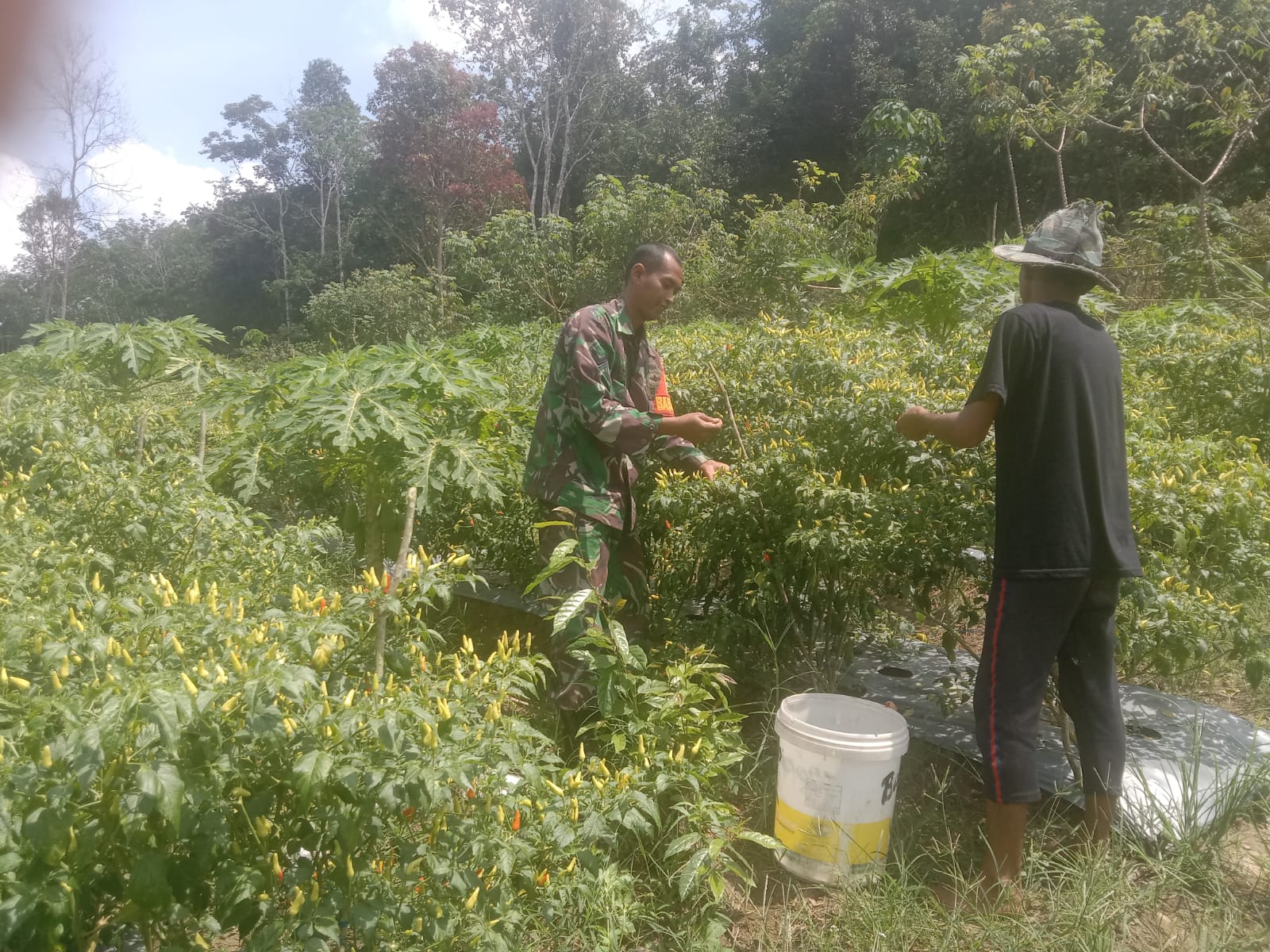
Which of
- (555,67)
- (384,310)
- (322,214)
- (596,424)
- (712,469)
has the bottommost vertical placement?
(712,469)

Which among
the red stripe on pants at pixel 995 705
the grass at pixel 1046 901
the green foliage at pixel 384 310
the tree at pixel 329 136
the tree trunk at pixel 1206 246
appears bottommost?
the grass at pixel 1046 901

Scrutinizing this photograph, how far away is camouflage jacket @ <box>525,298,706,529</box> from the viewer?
310 centimetres

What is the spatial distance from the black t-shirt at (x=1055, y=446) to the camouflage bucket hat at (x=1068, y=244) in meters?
0.18

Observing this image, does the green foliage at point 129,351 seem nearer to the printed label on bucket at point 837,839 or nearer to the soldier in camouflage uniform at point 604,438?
the soldier in camouflage uniform at point 604,438

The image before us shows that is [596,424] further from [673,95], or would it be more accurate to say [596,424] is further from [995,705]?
[673,95]

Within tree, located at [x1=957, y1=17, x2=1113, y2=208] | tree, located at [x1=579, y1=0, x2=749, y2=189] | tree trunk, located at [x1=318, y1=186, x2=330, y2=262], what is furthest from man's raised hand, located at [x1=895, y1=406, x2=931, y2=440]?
tree trunk, located at [x1=318, y1=186, x2=330, y2=262]

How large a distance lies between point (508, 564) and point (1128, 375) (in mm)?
2829

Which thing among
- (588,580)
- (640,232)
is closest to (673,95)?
(640,232)

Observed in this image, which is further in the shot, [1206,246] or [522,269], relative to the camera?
[522,269]

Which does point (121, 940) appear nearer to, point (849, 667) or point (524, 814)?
point (524, 814)

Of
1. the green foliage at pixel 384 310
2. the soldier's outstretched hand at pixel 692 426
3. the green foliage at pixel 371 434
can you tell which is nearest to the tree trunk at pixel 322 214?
the green foliage at pixel 384 310

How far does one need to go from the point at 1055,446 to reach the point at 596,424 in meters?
1.45

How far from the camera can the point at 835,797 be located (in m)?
2.39

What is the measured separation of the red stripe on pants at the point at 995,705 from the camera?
2.32m
